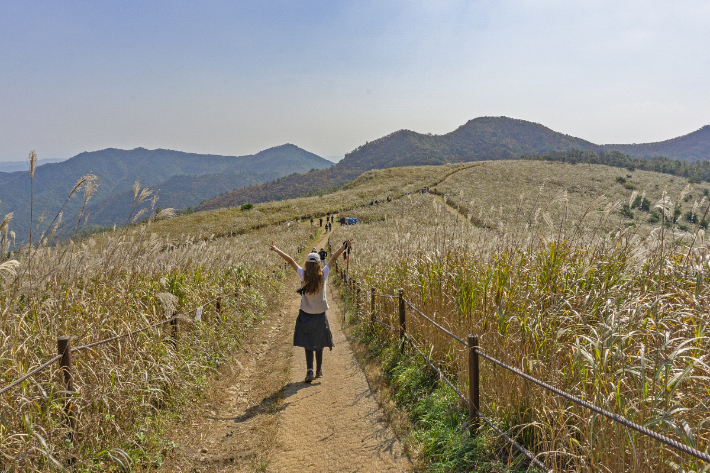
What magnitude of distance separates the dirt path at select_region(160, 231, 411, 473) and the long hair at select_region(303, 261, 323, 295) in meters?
1.73

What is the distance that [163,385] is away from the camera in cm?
474

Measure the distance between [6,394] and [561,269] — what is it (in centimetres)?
555

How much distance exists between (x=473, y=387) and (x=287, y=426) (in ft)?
8.77

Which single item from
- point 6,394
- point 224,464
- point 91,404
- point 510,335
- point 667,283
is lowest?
point 224,464

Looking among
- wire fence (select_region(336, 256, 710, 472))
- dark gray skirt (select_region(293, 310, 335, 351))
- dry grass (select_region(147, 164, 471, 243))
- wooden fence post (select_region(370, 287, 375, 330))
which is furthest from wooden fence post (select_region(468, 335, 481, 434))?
dry grass (select_region(147, 164, 471, 243))

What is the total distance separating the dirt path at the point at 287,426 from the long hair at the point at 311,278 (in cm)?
173

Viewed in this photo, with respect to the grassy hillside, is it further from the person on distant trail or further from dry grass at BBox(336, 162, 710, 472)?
the person on distant trail

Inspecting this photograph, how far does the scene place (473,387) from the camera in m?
3.78

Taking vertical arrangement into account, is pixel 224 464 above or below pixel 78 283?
below

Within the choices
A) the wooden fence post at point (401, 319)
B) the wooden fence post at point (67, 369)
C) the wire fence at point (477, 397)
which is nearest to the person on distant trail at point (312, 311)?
the wooden fence post at point (401, 319)

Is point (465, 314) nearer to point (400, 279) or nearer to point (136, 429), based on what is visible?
point (400, 279)

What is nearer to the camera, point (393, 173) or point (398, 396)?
point (398, 396)

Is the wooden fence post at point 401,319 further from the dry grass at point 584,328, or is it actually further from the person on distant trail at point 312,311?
the person on distant trail at point 312,311

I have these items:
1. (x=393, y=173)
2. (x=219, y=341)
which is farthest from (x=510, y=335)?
(x=393, y=173)
